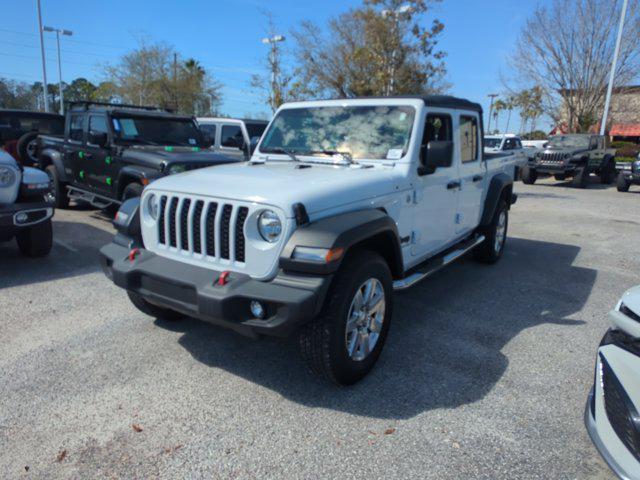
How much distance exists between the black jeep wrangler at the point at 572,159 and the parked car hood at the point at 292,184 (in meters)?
15.6

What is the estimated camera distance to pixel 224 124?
11.1 m

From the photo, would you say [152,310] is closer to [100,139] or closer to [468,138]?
[468,138]

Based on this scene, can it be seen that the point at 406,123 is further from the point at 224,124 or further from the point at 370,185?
the point at 224,124

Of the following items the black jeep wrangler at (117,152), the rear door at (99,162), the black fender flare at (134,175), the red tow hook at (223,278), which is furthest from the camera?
the rear door at (99,162)

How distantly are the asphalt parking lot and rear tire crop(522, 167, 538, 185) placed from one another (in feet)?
44.1

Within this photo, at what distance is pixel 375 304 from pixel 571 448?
139 centimetres

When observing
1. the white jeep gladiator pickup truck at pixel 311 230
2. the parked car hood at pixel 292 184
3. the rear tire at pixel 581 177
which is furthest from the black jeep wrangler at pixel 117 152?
the rear tire at pixel 581 177

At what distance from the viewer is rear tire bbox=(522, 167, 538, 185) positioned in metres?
17.5

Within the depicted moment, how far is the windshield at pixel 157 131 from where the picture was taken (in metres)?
7.49

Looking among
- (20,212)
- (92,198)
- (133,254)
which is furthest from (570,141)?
(133,254)

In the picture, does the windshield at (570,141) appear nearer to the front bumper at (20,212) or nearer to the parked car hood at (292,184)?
the parked car hood at (292,184)

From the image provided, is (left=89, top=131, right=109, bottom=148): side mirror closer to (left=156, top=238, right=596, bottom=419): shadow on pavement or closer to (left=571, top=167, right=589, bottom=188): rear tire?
(left=156, top=238, right=596, bottom=419): shadow on pavement

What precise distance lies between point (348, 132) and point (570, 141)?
1681 centimetres

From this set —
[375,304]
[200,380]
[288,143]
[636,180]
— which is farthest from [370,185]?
[636,180]
